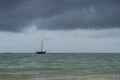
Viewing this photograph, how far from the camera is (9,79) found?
5056 centimetres

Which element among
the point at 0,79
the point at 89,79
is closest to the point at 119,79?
the point at 89,79

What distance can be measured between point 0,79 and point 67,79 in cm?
1138

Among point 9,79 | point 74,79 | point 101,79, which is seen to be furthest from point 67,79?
point 9,79

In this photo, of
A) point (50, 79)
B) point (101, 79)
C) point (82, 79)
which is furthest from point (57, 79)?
point (101, 79)

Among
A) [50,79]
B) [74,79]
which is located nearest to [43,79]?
[50,79]

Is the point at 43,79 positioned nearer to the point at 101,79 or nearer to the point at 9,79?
the point at 9,79

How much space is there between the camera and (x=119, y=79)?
47594mm

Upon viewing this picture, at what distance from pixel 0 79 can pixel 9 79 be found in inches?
59.2

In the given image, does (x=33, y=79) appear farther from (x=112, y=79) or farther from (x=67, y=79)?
(x=112, y=79)

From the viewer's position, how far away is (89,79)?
158 ft

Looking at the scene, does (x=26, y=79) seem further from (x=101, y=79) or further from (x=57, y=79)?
(x=101, y=79)

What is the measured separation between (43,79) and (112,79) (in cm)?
1120

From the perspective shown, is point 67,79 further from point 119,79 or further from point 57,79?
point 119,79

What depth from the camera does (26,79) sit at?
4916 centimetres
